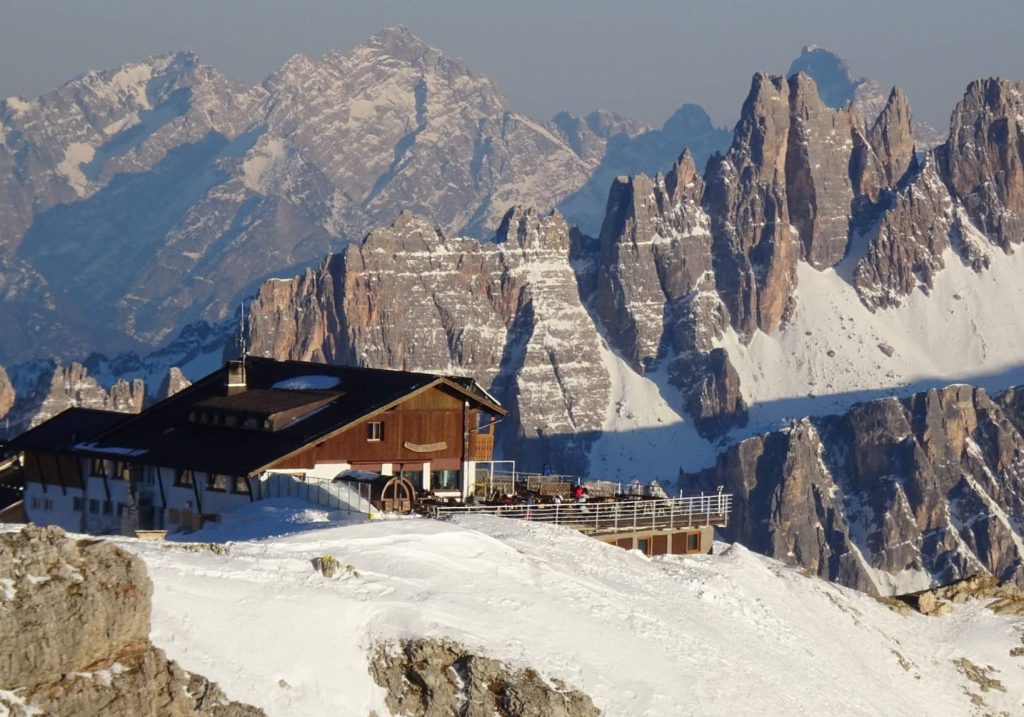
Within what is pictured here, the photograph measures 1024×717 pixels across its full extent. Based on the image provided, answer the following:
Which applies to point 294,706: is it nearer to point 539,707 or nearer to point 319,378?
point 539,707

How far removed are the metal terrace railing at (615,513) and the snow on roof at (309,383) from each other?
9736 mm

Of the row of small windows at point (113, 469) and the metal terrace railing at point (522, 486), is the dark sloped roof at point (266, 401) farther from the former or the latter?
the metal terrace railing at point (522, 486)

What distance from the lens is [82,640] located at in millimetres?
49969

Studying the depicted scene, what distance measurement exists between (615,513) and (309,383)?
1411 cm

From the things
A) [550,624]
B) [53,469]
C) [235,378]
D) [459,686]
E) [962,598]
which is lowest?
[459,686]

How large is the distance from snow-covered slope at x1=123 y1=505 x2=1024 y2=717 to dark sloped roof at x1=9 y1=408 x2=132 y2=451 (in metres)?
23.4

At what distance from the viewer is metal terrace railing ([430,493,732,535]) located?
88938mm

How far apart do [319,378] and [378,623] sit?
126 ft

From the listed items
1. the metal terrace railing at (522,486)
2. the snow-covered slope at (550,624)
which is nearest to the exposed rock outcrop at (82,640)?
the snow-covered slope at (550,624)

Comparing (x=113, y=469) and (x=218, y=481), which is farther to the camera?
(x=113, y=469)

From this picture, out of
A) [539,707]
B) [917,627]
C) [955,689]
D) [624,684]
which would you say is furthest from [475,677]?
[917,627]

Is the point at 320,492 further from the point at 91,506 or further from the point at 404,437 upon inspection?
the point at 91,506

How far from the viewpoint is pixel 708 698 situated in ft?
209

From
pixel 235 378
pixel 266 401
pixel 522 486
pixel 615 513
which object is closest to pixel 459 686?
pixel 615 513
